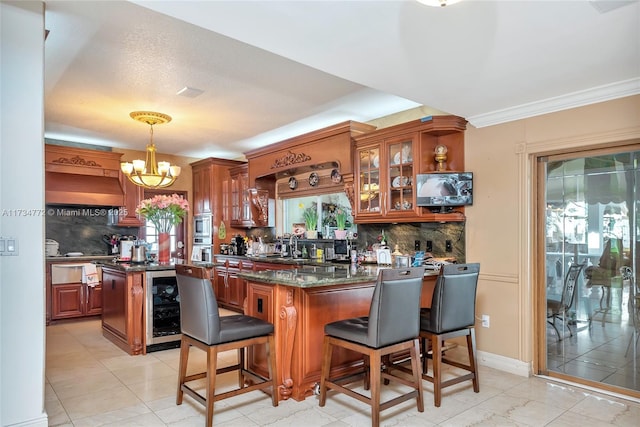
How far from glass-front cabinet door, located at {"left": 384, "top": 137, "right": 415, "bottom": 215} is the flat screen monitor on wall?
10.1 inches

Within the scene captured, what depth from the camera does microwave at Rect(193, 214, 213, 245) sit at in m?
7.46

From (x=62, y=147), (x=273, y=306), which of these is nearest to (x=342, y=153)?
(x=273, y=306)

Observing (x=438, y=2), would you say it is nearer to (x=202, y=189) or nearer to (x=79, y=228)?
(x=202, y=189)

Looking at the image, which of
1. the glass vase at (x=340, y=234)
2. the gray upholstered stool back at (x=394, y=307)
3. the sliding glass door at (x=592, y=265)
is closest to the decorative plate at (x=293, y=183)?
the glass vase at (x=340, y=234)

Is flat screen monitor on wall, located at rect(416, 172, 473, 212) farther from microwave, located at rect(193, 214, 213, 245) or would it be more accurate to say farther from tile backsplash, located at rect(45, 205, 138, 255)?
tile backsplash, located at rect(45, 205, 138, 255)

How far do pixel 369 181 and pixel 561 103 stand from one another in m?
2.12

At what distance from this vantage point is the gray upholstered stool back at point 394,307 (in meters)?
2.53

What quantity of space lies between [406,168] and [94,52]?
10.3 feet

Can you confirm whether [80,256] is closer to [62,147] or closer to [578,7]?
[62,147]

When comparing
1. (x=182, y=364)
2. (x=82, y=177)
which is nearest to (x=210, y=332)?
(x=182, y=364)

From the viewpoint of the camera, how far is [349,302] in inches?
133

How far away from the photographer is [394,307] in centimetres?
259

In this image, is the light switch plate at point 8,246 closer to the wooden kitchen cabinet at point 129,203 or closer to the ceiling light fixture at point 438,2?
the ceiling light fixture at point 438,2

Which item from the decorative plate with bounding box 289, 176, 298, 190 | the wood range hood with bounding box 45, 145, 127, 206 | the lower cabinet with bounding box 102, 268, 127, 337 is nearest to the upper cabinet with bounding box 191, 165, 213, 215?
the wood range hood with bounding box 45, 145, 127, 206
